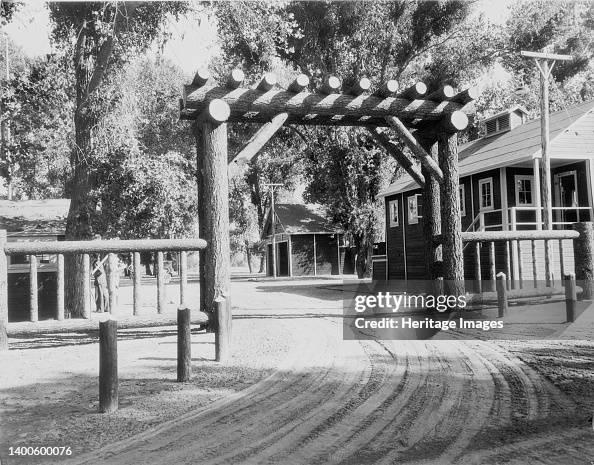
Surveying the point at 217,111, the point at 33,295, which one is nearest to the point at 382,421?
the point at 217,111

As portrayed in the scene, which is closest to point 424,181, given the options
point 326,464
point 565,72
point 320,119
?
point 320,119

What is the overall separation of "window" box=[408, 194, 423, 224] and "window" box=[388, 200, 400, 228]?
1.07m

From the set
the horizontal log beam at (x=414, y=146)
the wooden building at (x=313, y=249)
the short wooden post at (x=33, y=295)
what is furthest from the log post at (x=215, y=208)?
the wooden building at (x=313, y=249)

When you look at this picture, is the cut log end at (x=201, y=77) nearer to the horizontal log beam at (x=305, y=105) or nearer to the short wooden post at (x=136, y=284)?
the horizontal log beam at (x=305, y=105)

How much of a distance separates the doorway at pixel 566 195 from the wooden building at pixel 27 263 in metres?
15.3

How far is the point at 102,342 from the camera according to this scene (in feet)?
13.1

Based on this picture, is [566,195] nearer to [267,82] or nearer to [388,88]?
[388,88]

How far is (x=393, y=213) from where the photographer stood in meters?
23.6

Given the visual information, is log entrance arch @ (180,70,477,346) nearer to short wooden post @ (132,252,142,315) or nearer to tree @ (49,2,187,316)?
short wooden post @ (132,252,142,315)

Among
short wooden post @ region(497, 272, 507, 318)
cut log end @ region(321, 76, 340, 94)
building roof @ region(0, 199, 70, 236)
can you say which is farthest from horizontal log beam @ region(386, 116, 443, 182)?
building roof @ region(0, 199, 70, 236)

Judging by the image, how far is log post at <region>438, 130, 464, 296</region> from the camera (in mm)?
8203

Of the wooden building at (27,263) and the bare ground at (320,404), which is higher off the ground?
the wooden building at (27,263)

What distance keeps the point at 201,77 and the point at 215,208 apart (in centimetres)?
171

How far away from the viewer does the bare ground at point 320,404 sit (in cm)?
297
